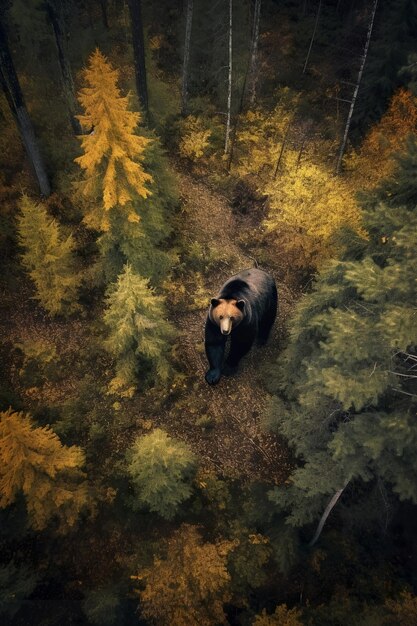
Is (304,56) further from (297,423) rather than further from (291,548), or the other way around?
(291,548)

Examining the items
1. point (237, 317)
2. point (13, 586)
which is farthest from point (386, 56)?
point (13, 586)

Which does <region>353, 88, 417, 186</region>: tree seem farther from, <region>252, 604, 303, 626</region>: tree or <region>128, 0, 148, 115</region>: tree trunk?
<region>252, 604, 303, 626</region>: tree

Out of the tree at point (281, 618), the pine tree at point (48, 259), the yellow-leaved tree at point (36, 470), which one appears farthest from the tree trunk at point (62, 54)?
the tree at point (281, 618)

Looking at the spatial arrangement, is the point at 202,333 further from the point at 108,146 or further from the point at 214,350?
the point at 108,146

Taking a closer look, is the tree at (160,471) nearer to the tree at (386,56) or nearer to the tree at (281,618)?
the tree at (281,618)

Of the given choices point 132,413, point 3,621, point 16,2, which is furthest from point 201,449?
point 16,2

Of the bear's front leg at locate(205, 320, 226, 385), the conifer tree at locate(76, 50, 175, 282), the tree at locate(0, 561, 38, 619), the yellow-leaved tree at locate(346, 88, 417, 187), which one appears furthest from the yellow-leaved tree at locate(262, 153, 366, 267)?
the tree at locate(0, 561, 38, 619)
